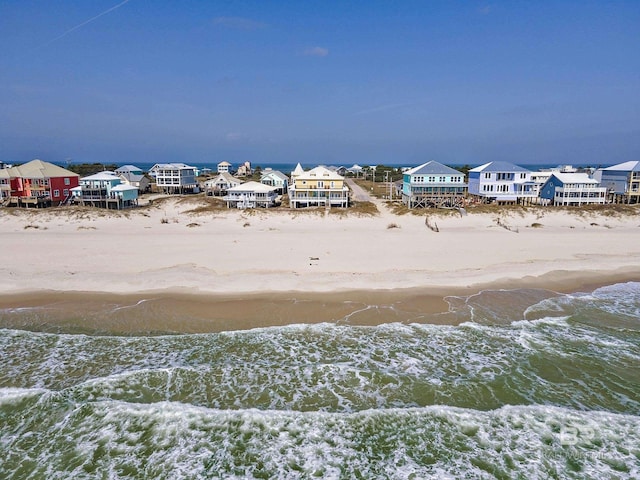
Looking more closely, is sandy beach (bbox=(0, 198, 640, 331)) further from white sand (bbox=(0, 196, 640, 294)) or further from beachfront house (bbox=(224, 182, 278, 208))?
beachfront house (bbox=(224, 182, 278, 208))

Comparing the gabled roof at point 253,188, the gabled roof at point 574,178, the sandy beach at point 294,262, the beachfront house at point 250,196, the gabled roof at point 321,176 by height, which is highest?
the gabled roof at point 321,176

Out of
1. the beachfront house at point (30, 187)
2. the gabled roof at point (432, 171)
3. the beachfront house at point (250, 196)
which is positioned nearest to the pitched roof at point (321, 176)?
the beachfront house at point (250, 196)

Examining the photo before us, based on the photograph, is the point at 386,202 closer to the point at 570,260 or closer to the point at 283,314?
the point at 570,260

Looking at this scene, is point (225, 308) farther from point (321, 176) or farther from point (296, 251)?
point (321, 176)

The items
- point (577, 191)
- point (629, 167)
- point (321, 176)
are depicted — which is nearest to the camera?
point (321, 176)

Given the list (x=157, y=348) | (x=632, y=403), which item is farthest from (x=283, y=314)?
(x=632, y=403)

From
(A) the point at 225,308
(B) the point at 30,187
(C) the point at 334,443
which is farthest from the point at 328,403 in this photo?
(B) the point at 30,187

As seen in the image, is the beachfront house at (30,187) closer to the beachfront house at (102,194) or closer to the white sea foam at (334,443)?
the beachfront house at (102,194)
